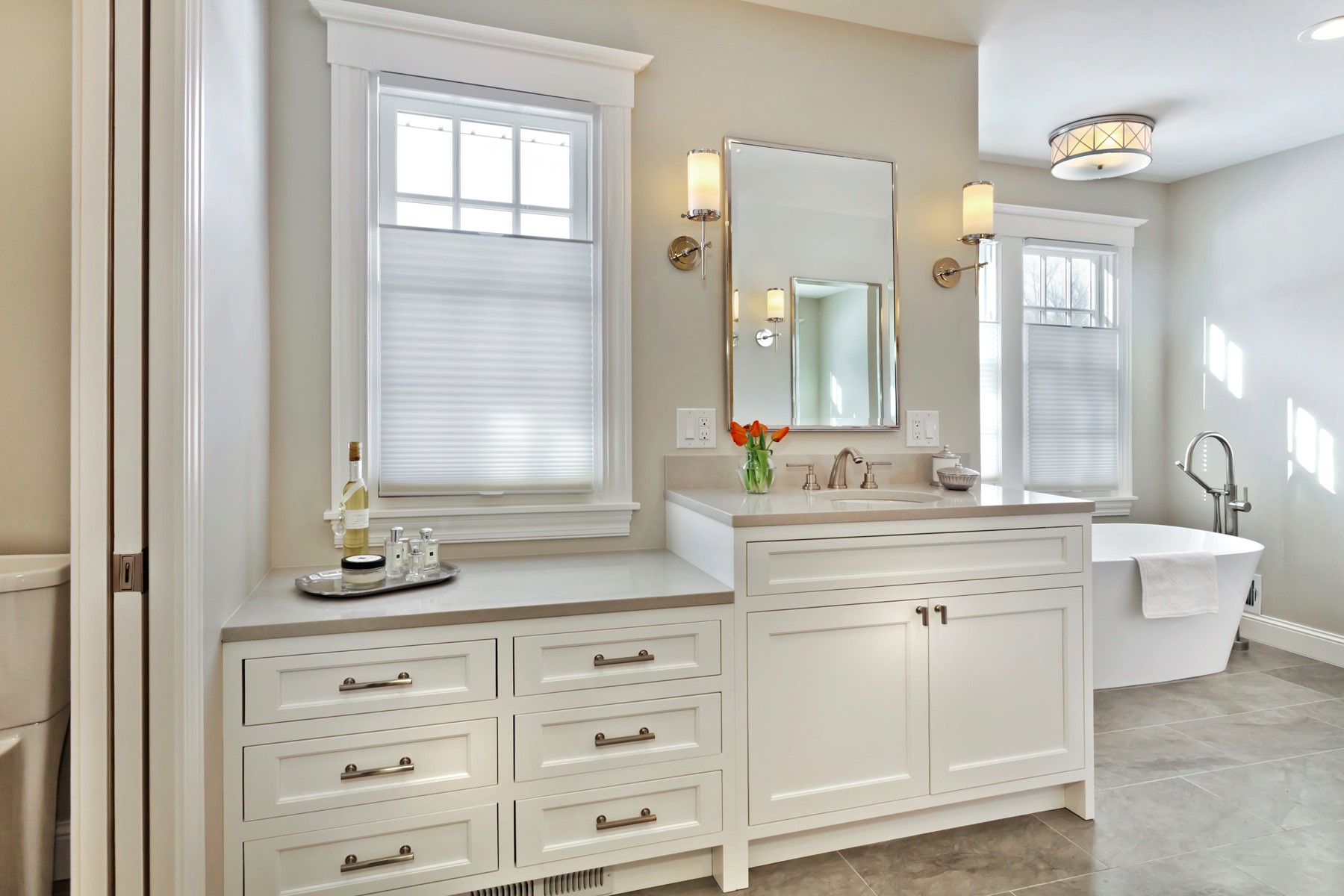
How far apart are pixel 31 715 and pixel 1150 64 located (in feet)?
13.2

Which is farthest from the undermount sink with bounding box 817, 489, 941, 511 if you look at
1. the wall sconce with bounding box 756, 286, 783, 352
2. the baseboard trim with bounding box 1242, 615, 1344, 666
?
the baseboard trim with bounding box 1242, 615, 1344, 666

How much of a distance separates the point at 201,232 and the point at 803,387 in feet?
5.88

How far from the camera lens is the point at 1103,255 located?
4.21 m

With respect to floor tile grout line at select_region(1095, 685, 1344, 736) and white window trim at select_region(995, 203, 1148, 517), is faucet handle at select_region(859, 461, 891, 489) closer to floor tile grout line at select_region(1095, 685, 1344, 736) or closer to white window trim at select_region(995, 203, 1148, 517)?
floor tile grout line at select_region(1095, 685, 1344, 736)

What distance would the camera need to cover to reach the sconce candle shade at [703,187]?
2.22m

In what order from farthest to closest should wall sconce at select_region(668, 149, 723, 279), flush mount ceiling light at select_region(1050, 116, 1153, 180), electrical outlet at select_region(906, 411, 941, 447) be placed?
flush mount ceiling light at select_region(1050, 116, 1153, 180) < electrical outlet at select_region(906, 411, 941, 447) < wall sconce at select_region(668, 149, 723, 279)

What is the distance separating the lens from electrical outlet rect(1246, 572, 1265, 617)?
391 cm

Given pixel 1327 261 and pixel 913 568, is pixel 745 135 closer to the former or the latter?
pixel 913 568

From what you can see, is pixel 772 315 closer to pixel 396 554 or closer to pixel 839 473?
pixel 839 473

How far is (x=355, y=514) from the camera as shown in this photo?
1.83m

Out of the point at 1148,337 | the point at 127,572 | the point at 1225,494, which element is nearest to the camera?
the point at 127,572

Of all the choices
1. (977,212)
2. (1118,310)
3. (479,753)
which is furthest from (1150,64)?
(479,753)

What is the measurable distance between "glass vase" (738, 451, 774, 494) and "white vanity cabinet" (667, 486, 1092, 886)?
185 mm

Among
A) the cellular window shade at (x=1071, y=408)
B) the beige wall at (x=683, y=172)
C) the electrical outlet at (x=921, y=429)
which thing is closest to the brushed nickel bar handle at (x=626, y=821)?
the beige wall at (x=683, y=172)
